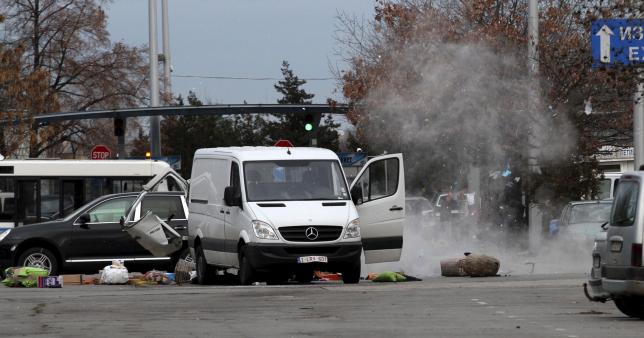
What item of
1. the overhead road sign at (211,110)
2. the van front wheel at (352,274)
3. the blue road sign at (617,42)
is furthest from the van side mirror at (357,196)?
the overhead road sign at (211,110)

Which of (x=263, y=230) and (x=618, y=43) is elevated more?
(x=618, y=43)

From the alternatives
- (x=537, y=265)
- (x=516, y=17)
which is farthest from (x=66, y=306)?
(x=516, y=17)

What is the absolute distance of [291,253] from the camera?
65.0 feet

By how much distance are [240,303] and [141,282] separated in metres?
5.68

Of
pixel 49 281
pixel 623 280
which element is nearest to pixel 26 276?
pixel 49 281

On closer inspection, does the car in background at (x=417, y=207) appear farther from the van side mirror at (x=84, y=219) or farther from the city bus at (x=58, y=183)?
the van side mirror at (x=84, y=219)

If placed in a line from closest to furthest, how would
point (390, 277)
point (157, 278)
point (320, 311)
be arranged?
point (320, 311) < point (390, 277) < point (157, 278)

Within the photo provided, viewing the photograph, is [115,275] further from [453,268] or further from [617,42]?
[617,42]

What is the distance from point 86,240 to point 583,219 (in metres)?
9.95

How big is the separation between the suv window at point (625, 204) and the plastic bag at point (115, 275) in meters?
10.1

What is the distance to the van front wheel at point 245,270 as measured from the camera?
19984 mm

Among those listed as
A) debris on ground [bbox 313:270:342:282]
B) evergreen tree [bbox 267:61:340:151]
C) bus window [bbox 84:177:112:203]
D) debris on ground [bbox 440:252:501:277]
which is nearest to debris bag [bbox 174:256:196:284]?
debris on ground [bbox 313:270:342:282]

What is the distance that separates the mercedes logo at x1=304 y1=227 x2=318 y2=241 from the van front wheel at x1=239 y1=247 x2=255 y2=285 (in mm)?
966

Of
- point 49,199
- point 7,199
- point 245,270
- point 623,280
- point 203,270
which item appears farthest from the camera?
point 49,199
